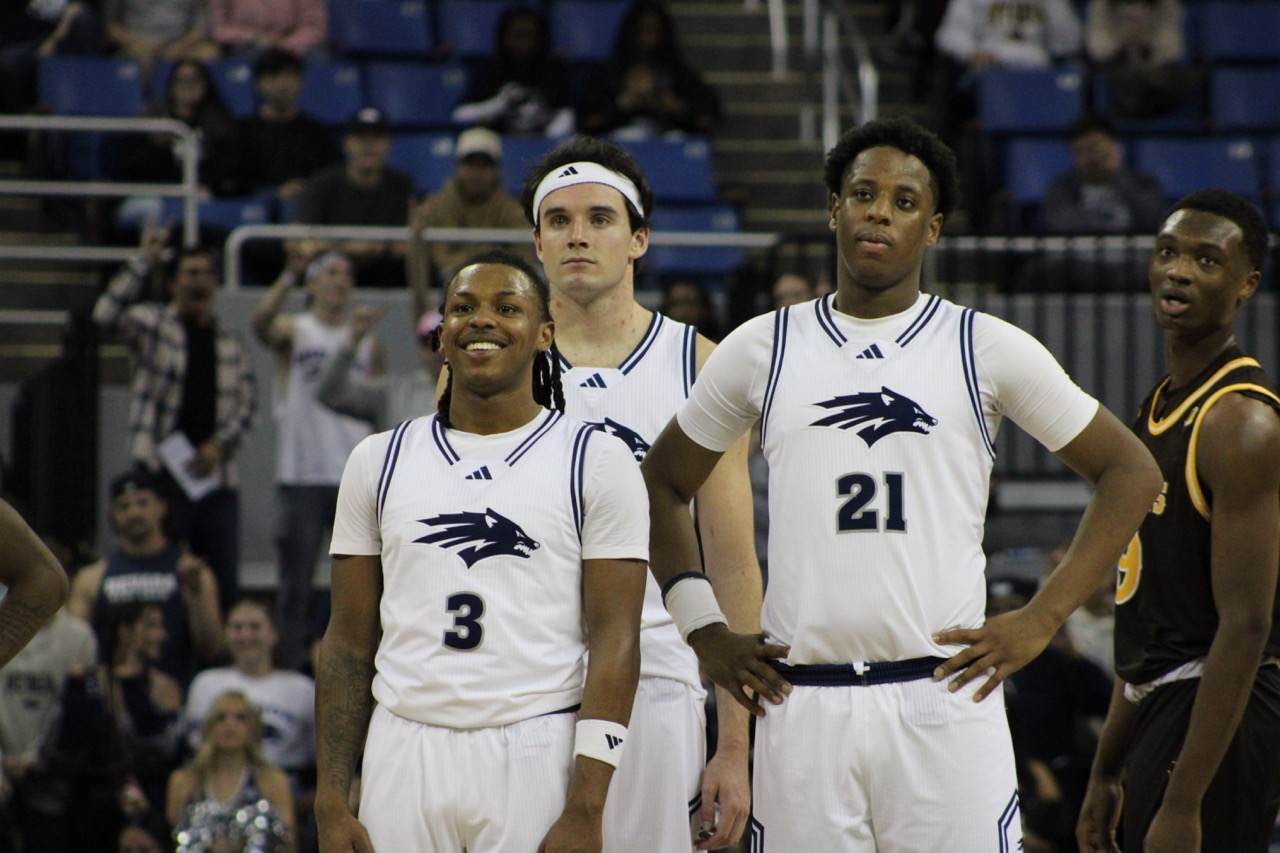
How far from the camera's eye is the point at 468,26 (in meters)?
13.4

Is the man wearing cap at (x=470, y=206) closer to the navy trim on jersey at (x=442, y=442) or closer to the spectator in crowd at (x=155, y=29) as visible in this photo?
the spectator in crowd at (x=155, y=29)

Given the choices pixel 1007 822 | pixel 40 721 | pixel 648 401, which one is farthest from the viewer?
pixel 40 721

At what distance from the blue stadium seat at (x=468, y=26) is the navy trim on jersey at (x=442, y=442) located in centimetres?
949

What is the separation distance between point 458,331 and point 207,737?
504 centimetres

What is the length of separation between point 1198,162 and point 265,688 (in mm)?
7329

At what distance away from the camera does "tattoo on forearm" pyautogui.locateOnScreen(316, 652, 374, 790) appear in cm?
397

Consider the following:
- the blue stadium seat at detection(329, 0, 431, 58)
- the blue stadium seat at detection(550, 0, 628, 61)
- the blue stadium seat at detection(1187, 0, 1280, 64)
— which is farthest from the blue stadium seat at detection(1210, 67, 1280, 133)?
the blue stadium seat at detection(329, 0, 431, 58)

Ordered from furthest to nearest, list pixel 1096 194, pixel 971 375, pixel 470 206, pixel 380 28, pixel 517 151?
pixel 380 28 < pixel 517 151 < pixel 1096 194 < pixel 470 206 < pixel 971 375

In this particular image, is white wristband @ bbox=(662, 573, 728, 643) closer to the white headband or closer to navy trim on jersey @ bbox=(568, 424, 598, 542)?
navy trim on jersey @ bbox=(568, 424, 598, 542)

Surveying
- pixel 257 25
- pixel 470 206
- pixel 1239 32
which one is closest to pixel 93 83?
pixel 257 25

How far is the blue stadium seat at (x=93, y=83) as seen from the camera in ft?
39.6

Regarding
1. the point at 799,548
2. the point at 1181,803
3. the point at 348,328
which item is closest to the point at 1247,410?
the point at 1181,803

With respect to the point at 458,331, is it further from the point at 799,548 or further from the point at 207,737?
the point at 207,737

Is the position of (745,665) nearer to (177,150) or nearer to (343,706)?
(343,706)
